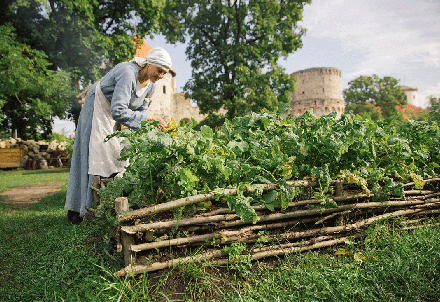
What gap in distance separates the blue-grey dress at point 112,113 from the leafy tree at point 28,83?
38.4 feet

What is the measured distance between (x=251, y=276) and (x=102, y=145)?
1991 millimetres

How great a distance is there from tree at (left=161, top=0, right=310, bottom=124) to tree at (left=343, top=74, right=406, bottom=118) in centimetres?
2525

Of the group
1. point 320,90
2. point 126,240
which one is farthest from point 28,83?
point 320,90

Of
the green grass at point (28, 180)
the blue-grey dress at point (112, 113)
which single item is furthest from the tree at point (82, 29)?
the blue-grey dress at point (112, 113)

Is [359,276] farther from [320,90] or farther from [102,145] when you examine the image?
[320,90]

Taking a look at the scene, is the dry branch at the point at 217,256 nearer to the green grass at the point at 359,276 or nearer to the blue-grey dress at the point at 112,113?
the green grass at the point at 359,276

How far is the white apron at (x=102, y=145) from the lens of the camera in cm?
316

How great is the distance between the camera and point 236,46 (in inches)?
704

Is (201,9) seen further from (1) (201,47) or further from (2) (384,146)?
(2) (384,146)

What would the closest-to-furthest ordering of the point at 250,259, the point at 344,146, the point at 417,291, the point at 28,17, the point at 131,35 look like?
the point at 417,291 → the point at 250,259 → the point at 344,146 → the point at 28,17 → the point at 131,35

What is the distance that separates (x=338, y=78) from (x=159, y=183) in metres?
41.4

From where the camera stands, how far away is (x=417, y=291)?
1762 mm

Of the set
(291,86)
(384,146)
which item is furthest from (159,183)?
(291,86)

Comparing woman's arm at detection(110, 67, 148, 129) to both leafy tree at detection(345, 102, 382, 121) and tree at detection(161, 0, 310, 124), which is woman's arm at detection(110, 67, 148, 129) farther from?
leafy tree at detection(345, 102, 382, 121)
